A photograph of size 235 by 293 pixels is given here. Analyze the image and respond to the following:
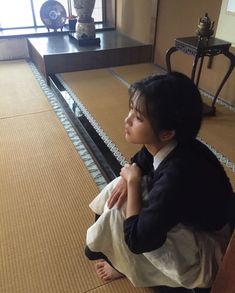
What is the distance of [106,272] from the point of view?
1151mm

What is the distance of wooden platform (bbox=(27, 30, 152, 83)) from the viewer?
10.3ft

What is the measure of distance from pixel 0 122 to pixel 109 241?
1.77 metres

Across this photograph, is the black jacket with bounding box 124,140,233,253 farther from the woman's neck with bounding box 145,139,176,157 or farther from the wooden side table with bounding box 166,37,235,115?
the wooden side table with bounding box 166,37,235,115

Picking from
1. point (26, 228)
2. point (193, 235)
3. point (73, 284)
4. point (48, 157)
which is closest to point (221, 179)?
point (193, 235)

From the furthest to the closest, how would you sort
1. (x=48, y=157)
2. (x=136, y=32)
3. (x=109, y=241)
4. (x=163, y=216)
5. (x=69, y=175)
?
(x=136, y=32), (x=48, y=157), (x=69, y=175), (x=109, y=241), (x=163, y=216)

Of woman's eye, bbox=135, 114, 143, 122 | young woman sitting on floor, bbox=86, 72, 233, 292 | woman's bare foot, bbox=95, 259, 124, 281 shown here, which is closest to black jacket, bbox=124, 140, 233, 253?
young woman sitting on floor, bbox=86, 72, 233, 292

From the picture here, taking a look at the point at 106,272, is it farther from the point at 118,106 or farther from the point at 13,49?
the point at 13,49

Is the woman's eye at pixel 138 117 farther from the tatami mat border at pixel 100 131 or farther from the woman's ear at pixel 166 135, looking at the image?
the tatami mat border at pixel 100 131

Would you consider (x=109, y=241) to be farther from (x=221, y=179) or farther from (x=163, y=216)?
(x=221, y=179)

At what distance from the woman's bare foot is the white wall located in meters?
3.71

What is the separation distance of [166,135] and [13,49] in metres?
3.90

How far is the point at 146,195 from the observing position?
902 millimetres

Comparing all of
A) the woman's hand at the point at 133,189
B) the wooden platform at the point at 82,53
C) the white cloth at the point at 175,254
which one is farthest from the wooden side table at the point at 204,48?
the white cloth at the point at 175,254

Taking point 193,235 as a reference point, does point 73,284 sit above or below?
below
